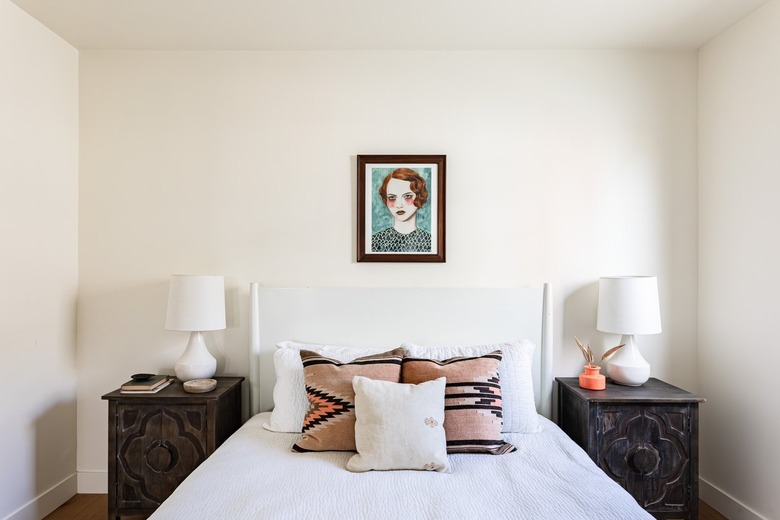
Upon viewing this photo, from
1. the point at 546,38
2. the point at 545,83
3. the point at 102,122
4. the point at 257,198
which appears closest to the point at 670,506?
the point at 545,83

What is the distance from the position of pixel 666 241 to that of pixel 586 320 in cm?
68

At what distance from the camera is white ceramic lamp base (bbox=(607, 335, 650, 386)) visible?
2.50 meters

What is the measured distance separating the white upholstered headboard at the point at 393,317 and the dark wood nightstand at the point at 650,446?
1.61 feet

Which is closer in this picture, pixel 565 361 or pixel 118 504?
pixel 118 504

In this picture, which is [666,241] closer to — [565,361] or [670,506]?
[565,361]

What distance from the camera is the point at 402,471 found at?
1852 millimetres

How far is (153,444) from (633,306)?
8.54ft

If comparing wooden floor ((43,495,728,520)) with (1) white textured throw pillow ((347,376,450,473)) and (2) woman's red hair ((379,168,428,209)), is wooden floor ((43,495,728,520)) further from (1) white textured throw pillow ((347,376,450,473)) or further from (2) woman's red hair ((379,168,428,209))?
(2) woman's red hair ((379,168,428,209))

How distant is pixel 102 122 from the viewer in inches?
112

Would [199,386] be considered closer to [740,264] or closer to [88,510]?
[88,510]

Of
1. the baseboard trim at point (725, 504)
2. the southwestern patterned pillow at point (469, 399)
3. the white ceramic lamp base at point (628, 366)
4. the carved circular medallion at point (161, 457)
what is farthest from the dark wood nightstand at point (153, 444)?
the baseboard trim at point (725, 504)

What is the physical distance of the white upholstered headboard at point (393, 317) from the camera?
2732 millimetres

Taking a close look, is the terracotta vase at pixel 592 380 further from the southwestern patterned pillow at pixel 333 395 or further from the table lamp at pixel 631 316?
the southwestern patterned pillow at pixel 333 395

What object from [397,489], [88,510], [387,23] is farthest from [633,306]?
[88,510]
